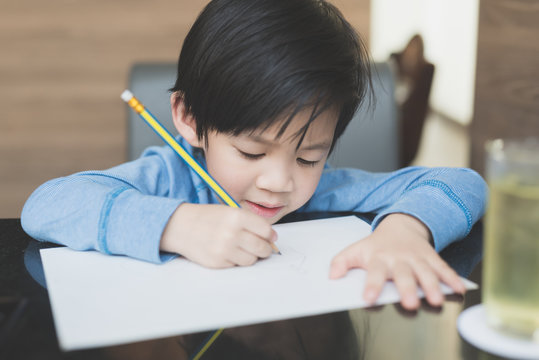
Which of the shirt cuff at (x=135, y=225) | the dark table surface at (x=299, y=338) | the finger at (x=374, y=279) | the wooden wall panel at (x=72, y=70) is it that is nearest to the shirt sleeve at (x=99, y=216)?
the shirt cuff at (x=135, y=225)

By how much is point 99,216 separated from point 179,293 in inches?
7.2

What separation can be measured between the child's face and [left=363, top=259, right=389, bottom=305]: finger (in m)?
0.21

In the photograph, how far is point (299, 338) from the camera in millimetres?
463

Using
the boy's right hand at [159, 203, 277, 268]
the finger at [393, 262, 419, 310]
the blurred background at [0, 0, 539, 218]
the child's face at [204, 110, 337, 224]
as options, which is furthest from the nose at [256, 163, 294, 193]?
the blurred background at [0, 0, 539, 218]

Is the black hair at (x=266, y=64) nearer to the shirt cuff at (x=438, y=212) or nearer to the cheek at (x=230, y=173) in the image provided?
the cheek at (x=230, y=173)

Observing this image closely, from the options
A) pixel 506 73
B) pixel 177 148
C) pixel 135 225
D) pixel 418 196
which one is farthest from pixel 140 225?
pixel 506 73

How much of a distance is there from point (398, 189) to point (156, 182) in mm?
340

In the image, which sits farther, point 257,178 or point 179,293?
point 257,178

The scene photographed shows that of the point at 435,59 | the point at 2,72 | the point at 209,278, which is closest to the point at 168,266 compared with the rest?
the point at 209,278

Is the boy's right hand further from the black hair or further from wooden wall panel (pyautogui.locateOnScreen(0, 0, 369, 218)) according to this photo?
wooden wall panel (pyautogui.locateOnScreen(0, 0, 369, 218))

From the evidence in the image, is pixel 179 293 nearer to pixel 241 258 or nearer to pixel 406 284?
pixel 241 258

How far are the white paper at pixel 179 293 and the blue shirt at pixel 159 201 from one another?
24 mm

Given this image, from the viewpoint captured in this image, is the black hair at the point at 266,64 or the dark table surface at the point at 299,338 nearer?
the dark table surface at the point at 299,338

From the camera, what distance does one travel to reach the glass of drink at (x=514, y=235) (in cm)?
41
